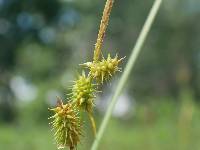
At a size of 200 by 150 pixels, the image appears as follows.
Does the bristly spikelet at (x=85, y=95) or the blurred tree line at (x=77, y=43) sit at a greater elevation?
the blurred tree line at (x=77, y=43)

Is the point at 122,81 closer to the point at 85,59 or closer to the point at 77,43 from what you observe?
the point at 85,59

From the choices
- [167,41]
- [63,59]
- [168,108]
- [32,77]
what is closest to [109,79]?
[168,108]

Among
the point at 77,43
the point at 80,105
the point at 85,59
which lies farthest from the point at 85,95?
the point at 77,43

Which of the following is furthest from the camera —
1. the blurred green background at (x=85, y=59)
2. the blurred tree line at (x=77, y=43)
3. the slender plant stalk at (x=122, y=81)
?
the blurred tree line at (x=77, y=43)

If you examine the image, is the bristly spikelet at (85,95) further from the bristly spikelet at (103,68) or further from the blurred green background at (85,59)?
the blurred green background at (85,59)

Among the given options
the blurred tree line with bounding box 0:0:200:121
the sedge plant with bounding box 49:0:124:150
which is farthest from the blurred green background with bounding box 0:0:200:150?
the sedge plant with bounding box 49:0:124:150

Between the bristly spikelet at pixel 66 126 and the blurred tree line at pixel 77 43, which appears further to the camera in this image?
the blurred tree line at pixel 77 43

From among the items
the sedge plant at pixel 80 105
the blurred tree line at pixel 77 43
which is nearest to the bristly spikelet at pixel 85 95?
the sedge plant at pixel 80 105
